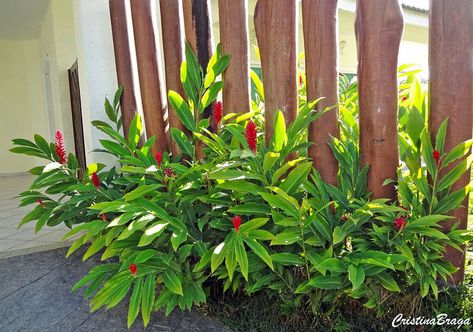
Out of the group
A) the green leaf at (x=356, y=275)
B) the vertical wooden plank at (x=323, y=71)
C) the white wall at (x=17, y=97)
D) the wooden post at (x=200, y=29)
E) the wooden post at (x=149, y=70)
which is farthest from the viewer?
the white wall at (x=17, y=97)

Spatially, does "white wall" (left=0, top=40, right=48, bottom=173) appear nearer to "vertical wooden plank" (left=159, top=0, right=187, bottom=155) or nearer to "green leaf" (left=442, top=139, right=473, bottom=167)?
"vertical wooden plank" (left=159, top=0, right=187, bottom=155)

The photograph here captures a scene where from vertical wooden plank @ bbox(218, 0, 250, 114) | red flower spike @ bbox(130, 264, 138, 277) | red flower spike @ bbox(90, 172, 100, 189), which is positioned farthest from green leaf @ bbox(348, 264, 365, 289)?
red flower spike @ bbox(90, 172, 100, 189)

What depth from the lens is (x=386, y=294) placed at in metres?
1.56

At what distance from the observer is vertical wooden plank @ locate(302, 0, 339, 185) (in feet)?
5.51

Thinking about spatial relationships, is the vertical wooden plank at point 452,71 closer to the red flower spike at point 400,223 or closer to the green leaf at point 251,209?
the red flower spike at point 400,223

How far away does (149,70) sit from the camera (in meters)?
2.27

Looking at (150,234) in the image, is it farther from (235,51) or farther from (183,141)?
(235,51)

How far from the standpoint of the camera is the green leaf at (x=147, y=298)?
1525 mm

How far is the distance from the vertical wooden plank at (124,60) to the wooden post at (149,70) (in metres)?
0.11

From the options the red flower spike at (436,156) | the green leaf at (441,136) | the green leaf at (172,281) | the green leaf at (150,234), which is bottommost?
the green leaf at (172,281)

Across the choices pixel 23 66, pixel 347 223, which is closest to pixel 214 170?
pixel 347 223

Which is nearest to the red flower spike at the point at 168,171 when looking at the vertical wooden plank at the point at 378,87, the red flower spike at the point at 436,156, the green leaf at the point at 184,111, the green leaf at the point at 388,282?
the green leaf at the point at 184,111

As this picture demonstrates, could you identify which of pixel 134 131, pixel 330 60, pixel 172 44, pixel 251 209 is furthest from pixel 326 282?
pixel 172 44

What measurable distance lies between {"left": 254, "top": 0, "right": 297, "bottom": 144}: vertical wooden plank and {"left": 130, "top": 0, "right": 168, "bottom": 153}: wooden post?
2.46 ft
